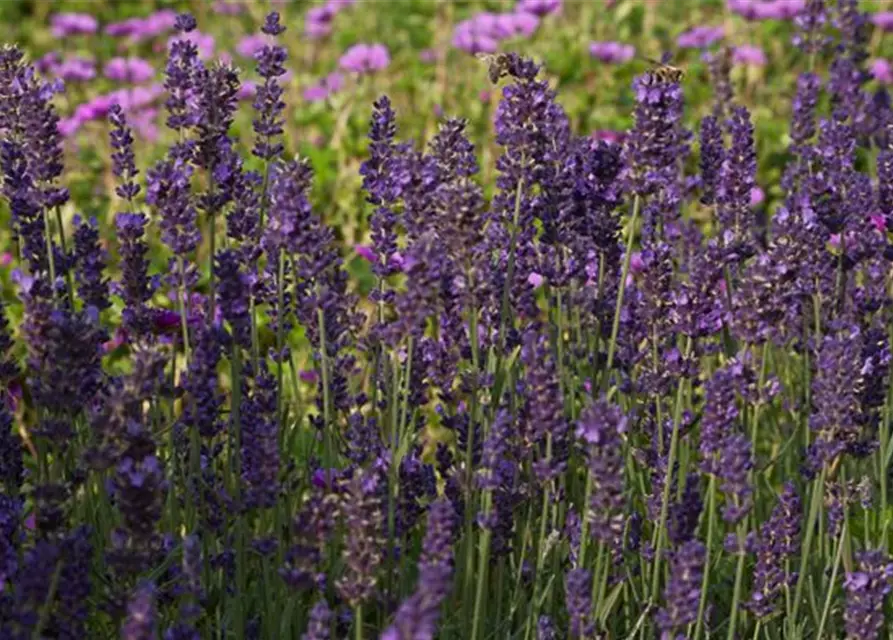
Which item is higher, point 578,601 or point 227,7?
point 227,7

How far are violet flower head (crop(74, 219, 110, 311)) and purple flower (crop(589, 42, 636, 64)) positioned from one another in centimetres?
447

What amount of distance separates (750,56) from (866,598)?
4844mm

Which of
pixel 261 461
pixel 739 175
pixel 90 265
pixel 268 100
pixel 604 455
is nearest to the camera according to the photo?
pixel 604 455

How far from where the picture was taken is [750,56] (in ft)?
23.3

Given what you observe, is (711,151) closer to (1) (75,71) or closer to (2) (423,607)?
(2) (423,607)

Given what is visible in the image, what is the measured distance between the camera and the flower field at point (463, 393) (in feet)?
8.18

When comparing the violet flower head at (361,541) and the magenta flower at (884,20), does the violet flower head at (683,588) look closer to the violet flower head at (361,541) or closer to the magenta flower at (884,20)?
the violet flower head at (361,541)

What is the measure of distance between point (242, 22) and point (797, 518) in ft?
24.1

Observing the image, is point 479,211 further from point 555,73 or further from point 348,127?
point 555,73

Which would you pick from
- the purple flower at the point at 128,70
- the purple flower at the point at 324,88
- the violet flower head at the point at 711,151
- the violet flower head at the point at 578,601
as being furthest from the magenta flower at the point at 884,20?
the violet flower head at the point at 578,601

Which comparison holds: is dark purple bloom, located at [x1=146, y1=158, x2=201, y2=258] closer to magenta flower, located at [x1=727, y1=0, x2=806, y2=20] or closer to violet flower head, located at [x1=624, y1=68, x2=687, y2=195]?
violet flower head, located at [x1=624, y1=68, x2=687, y2=195]

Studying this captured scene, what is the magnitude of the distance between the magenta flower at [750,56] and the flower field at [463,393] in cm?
279

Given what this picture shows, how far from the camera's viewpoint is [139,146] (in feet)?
24.8

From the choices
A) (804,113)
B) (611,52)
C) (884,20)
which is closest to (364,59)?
(611,52)
